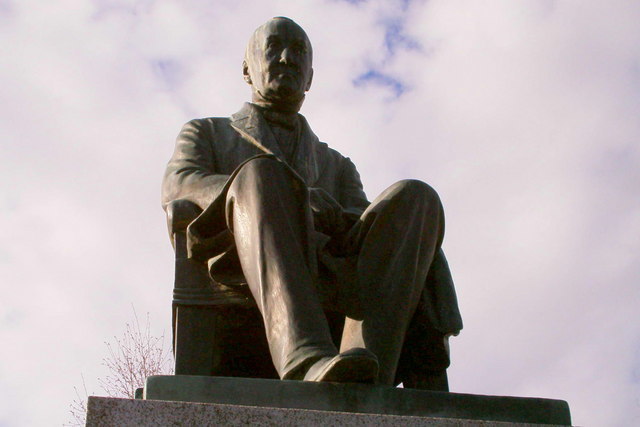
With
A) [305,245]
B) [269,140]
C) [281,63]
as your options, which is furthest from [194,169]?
[305,245]

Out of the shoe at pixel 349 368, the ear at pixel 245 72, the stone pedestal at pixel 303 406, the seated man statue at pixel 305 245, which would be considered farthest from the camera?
the ear at pixel 245 72

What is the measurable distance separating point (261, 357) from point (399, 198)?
0.99m

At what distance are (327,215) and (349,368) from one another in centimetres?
142

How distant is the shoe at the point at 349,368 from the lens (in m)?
3.48

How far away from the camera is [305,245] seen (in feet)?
13.9

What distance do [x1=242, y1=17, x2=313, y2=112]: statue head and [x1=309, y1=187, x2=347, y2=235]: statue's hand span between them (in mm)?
807

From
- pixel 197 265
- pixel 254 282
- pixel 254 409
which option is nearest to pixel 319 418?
pixel 254 409

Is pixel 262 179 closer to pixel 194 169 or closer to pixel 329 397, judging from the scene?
pixel 194 169

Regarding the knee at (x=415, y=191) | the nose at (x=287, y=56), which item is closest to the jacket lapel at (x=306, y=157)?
the nose at (x=287, y=56)

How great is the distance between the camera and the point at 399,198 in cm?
450

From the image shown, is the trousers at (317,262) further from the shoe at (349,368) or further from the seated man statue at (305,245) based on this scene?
the shoe at (349,368)

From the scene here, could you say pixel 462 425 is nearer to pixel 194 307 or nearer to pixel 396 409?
pixel 396 409

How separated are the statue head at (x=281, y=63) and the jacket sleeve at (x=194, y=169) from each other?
1.18 ft

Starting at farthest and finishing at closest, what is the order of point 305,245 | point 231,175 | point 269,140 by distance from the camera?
point 269,140 < point 231,175 < point 305,245
